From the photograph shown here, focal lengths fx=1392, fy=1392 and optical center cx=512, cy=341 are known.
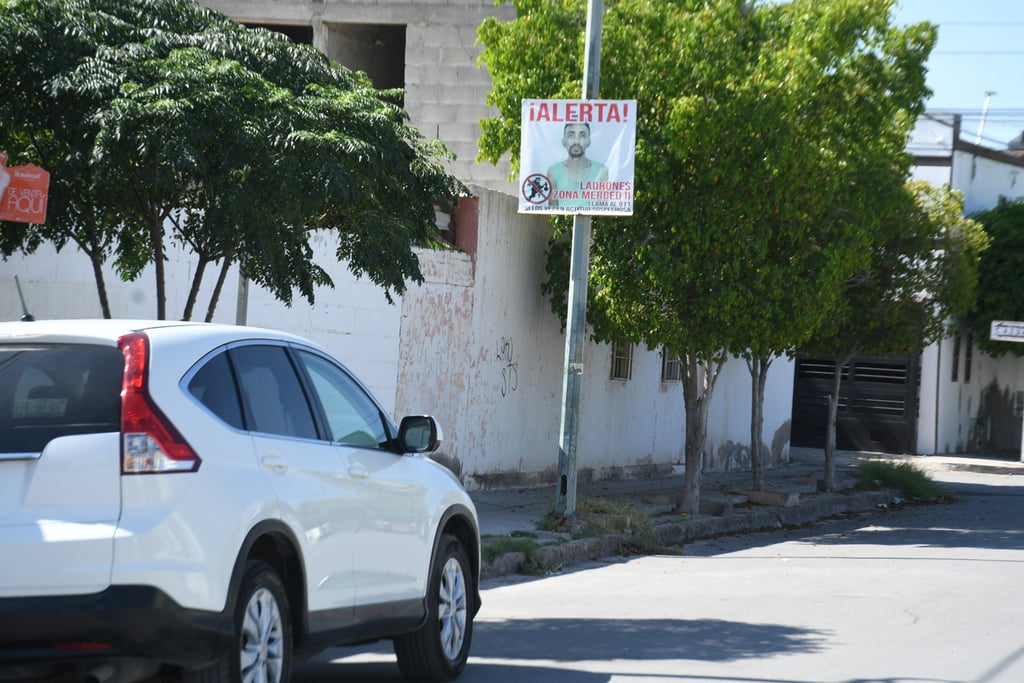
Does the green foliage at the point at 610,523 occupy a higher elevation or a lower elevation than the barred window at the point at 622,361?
lower

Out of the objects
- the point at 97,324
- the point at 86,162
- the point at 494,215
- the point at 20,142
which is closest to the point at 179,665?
the point at 97,324

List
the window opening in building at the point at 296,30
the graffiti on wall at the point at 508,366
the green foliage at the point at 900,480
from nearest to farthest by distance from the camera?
1. the graffiti on wall at the point at 508,366
2. the green foliage at the point at 900,480
3. the window opening in building at the point at 296,30

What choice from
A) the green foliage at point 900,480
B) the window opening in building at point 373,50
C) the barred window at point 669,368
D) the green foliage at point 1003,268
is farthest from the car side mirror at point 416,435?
the green foliage at point 1003,268

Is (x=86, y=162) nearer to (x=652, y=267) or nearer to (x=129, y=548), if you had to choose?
(x=129, y=548)

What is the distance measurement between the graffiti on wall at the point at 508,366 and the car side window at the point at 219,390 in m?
12.4

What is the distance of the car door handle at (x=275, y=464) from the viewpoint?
5.54 meters

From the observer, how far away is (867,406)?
3469 centimetres

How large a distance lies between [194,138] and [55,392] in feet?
10.5

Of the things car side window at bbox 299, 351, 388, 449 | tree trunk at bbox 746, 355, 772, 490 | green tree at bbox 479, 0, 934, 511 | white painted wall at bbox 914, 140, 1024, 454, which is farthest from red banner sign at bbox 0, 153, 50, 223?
white painted wall at bbox 914, 140, 1024, 454

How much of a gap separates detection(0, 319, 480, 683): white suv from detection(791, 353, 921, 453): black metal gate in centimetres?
2891

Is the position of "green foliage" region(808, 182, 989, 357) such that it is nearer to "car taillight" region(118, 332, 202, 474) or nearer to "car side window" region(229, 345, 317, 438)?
"car side window" region(229, 345, 317, 438)

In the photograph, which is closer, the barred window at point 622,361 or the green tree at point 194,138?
the green tree at point 194,138

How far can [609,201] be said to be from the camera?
13.8m

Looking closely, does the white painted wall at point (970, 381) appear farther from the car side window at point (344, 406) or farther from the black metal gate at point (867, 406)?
the car side window at point (344, 406)
